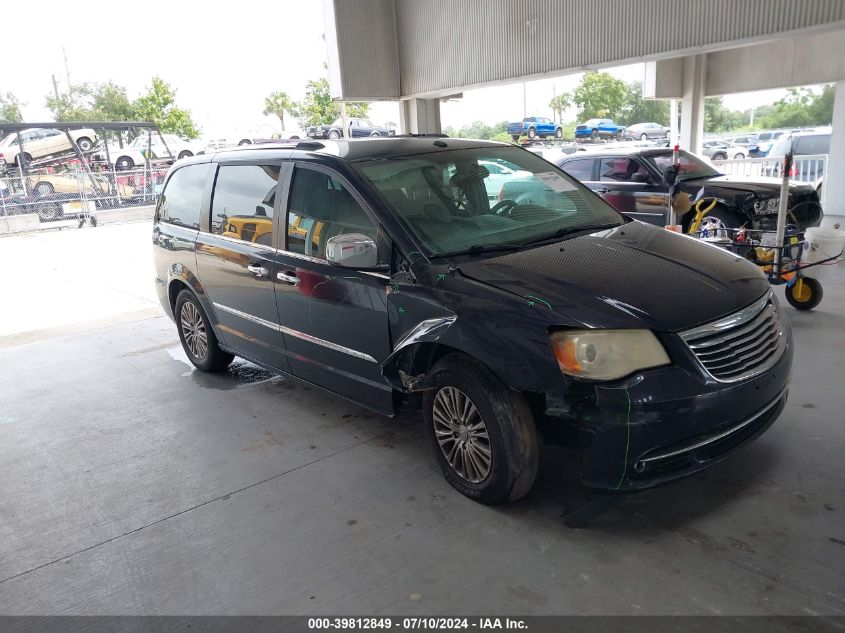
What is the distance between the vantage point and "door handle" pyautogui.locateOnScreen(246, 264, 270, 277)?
159 inches

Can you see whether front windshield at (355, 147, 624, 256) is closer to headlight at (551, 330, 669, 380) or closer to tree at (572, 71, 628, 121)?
headlight at (551, 330, 669, 380)

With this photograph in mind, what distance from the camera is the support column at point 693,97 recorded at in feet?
43.8

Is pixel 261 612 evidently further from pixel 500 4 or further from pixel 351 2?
pixel 351 2

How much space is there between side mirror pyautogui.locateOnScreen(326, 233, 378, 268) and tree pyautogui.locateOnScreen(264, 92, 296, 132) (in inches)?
1821

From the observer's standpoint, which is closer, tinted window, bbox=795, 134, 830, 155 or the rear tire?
the rear tire

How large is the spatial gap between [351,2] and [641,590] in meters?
10.3

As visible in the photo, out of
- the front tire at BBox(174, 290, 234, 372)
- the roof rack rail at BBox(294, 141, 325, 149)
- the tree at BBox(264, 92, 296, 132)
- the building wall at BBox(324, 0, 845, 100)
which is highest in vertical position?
the tree at BBox(264, 92, 296, 132)

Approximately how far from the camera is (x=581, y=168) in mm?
9820

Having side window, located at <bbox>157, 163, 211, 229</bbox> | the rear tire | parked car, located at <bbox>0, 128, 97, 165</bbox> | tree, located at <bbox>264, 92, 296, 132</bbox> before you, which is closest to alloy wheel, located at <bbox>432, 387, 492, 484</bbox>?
side window, located at <bbox>157, 163, 211, 229</bbox>

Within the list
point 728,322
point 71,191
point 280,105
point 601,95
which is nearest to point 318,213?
point 728,322

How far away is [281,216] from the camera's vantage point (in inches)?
153

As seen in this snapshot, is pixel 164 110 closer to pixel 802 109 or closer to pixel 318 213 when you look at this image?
A: pixel 318 213

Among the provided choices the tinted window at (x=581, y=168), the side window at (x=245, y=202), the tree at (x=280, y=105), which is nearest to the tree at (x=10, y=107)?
the tree at (x=280, y=105)

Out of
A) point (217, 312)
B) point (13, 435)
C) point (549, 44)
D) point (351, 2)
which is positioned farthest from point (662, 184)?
point (13, 435)
